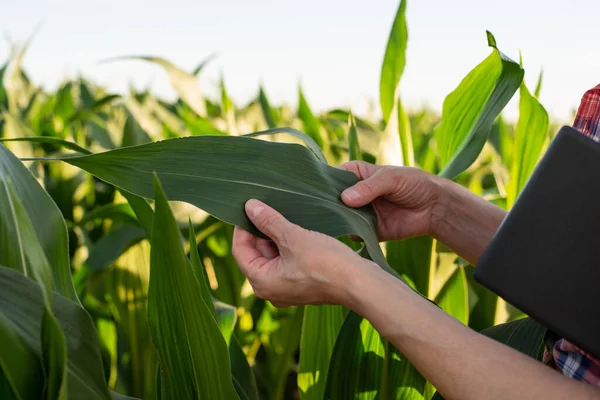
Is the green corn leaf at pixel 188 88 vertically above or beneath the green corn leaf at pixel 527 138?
beneath

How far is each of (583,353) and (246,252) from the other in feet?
0.93

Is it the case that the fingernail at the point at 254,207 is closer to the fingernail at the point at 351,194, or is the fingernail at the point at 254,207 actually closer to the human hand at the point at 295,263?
the human hand at the point at 295,263

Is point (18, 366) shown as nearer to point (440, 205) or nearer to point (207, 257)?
point (440, 205)

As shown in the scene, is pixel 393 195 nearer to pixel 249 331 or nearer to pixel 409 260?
pixel 409 260

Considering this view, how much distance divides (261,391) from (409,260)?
64 cm

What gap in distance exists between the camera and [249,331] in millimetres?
1322

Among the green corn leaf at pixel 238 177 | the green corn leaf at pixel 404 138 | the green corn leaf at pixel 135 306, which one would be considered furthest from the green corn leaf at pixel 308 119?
the green corn leaf at pixel 238 177

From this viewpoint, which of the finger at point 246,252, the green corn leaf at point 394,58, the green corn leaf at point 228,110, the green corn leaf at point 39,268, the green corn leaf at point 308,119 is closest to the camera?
the green corn leaf at point 39,268

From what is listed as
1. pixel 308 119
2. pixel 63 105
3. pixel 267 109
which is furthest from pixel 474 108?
pixel 63 105

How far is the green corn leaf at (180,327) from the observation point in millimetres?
432

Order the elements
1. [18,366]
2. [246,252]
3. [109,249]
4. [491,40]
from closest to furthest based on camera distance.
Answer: [18,366] → [246,252] → [491,40] → [109,249]

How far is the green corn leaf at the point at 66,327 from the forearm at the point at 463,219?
428mm

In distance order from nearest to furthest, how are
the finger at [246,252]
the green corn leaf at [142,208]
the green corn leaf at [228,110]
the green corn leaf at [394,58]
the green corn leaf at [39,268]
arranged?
the green corn leaf at [39,268], the finger at [246,252], the green corn leaf at [142,208], the green corn leaf at [394,58], the green corn leaf at [228,110]

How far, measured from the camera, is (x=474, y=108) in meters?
0.83
